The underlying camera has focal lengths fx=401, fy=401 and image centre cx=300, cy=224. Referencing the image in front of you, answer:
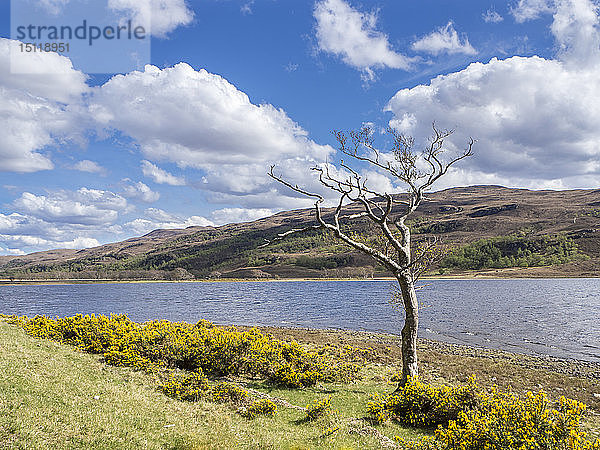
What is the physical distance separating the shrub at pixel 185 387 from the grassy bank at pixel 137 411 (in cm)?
37

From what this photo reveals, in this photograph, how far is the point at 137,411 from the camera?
12.5m

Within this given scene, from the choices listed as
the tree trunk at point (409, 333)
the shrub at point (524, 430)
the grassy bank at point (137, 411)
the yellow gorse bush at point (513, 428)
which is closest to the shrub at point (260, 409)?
the grassy bank at point (137, 411)

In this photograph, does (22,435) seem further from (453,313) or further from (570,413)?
(453,313)

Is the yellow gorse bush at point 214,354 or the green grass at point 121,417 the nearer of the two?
the green grass at point 121,417

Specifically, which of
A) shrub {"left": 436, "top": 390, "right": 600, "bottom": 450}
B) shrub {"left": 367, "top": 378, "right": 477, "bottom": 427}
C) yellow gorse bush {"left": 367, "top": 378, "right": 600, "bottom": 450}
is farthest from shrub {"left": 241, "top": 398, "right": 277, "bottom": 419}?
shrub {"left": 436, "top": 390, "right": 600, "bottom": 450}

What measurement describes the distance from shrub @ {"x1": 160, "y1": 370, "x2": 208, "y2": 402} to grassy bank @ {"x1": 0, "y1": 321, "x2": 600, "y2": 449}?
370 millimetres

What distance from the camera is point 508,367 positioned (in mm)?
28797

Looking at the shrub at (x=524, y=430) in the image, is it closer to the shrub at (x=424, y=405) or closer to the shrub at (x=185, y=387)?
the shrub at (x=424, y=405)

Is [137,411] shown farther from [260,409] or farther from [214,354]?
[214,354]

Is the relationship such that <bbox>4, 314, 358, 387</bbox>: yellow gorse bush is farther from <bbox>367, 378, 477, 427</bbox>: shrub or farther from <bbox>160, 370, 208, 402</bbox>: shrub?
<bbox>367, 378, 477, 427</bbox>: shrub

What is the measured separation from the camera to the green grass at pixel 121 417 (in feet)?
33.6

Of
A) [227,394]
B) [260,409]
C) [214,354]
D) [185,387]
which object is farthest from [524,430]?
[214,354]

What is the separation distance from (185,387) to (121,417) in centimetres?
384

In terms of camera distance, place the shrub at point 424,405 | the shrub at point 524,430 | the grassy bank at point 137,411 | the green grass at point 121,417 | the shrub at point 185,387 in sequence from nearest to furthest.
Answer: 1. the shrub at point 524,430
2. the green grass at point 121,417
3. the grassy bank at point 137,411
4. the shrub at point 424,405
5. the shrub at point 185,387
